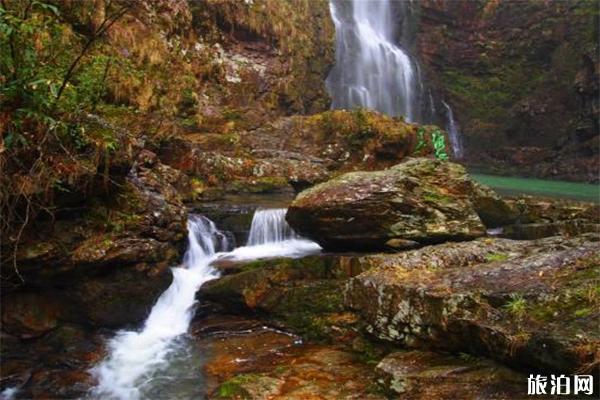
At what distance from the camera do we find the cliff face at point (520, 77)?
2264 centimetres

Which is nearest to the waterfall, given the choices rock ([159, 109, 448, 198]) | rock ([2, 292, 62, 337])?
rock ([159, 109, 448, 198])

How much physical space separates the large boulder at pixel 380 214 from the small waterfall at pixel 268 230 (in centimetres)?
130

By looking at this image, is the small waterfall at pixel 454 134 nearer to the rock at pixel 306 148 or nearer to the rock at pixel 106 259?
the rock at pixel 306 148

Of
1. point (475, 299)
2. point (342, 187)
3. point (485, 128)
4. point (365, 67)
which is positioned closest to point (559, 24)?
point (485, 128)

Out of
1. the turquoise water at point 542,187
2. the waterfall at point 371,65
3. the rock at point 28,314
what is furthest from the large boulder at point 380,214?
the waterfall at point 371,65

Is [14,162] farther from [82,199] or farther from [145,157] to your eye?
[145,157]

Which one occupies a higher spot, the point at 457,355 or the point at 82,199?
the point at 82,199

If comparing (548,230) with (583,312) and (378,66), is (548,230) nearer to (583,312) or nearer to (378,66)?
(583,312)

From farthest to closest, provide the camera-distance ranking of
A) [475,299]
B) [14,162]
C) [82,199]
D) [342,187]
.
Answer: [342,187]
[82,199]
[14,162]
[475,299]

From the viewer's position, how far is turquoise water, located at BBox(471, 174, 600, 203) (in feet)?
52.4

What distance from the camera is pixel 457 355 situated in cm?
471

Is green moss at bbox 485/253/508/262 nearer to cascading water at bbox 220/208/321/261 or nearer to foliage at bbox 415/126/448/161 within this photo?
cascading water at bbox 220/208/321/261

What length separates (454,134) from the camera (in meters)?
26.8

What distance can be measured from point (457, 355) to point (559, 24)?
81.8 feet
